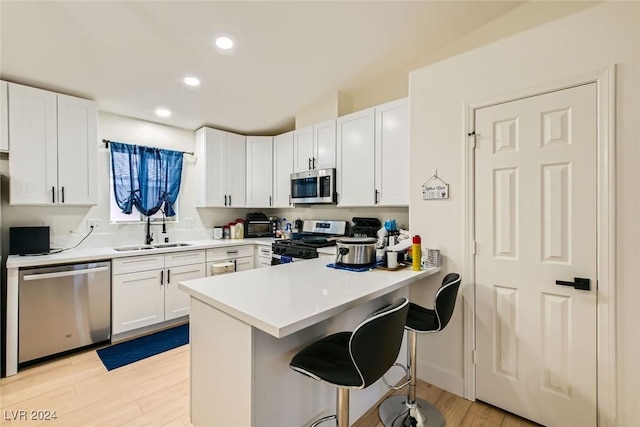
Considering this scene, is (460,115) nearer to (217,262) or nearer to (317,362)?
(317,362)

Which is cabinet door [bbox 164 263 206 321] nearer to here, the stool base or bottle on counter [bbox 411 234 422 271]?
the stool base

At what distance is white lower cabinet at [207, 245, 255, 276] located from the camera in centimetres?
357

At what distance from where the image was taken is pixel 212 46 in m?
2.35

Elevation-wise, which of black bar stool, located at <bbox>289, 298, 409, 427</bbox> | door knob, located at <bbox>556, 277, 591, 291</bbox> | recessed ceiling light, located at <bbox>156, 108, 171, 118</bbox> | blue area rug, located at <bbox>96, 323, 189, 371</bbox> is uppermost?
recessed ceiling light, located at <bbox>156, 108, 171, 118</bbox>

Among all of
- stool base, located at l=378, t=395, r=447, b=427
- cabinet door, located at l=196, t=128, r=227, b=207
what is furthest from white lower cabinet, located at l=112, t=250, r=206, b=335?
stool base, located at l=378, t=395, r=447, b=427

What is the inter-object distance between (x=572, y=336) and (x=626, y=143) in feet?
3.69

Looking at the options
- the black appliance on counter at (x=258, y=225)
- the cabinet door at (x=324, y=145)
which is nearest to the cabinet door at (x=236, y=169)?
the black appliance on counter at (x=258, y=225)

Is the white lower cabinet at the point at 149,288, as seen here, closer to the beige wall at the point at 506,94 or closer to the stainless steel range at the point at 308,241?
the stainless steel range at the point at 308,241

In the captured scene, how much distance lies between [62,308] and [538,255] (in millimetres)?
3900

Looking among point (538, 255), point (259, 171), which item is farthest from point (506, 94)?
point (259, 171)

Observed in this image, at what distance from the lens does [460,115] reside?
2.02 metres

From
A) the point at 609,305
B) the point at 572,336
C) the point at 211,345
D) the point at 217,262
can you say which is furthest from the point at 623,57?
the point at 217,262

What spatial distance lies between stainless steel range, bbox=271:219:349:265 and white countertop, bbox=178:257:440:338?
108 cm

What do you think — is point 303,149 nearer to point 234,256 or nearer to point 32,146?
point 234,256
